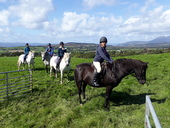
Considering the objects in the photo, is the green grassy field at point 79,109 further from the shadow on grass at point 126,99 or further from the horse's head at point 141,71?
the horse's head at point 141,71

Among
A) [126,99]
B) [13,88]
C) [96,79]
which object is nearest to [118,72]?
[96,79]

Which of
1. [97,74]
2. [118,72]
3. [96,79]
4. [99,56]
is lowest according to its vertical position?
[96,79]

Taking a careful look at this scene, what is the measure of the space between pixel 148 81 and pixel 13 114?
9.39 m

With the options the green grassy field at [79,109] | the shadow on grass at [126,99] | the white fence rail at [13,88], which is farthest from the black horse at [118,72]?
Result: the white fence rail at [13,88]

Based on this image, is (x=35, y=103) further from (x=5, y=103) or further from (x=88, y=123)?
(x=88, y=123)

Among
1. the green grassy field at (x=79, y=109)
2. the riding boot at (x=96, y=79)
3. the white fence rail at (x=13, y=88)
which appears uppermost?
the riding boot at (x=96, y=79)

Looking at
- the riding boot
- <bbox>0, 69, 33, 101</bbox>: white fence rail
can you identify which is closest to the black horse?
the riding boot

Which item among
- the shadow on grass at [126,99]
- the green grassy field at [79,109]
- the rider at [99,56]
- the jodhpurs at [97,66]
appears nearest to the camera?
the green grassy field at [79,109]

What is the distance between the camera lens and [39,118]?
6305 mm

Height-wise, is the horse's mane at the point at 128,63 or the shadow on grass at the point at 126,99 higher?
the horse's mane at the point at 128,63

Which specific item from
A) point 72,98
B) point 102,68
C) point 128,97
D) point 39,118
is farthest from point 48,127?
point 128,97

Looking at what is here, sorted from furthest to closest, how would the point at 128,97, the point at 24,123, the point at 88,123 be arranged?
the point at 128,97
the point at 24,123
the point at 88,123

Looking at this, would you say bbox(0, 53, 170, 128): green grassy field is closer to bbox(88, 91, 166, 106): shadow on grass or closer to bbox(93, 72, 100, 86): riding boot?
bbox(88, 91, 166, 106): shadow on grass

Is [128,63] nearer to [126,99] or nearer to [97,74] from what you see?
[97,74]
